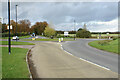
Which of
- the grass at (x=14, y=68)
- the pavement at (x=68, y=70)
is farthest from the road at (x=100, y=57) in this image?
the grass at (x=14, y=68)

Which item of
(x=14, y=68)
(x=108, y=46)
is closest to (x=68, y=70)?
(x=14, y=68)

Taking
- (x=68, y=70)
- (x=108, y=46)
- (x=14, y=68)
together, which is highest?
(x=108, y=46)

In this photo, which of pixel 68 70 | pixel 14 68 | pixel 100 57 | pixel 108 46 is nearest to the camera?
pixel 14 68

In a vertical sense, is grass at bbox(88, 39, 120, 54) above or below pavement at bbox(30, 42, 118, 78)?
A: above

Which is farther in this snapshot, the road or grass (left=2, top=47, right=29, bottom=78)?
the road

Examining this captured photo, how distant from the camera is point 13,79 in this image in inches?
215

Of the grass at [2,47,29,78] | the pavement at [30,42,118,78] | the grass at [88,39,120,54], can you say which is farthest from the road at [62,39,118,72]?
the grass at [2,47,29,78]

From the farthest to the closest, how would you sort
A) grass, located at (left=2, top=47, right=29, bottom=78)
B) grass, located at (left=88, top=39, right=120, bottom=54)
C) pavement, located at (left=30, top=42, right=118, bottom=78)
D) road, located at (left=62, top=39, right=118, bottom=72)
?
grass, located at (left=88, top=39, right=120, bottom=54) < road, located at (left=62, top=39, right=118, bottom=72) < pavement, located at (left=30, top=42, right=118, bottom=78) < grass, located at (left=2, top=47, right=29, bottom=78)

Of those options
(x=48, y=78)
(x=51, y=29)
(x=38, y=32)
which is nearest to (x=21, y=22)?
(x=38, y=32)

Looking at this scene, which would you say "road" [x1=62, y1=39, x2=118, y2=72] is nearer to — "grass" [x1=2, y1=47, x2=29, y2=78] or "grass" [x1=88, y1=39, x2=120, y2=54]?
"grass" [x1=88, y1=39, x2=120, y2=54]

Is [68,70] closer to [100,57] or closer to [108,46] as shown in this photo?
[100,57]

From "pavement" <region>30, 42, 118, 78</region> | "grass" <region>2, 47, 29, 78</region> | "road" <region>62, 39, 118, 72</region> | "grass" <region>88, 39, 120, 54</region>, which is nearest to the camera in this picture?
"grass" <region>2, 47, 29, 78</region>

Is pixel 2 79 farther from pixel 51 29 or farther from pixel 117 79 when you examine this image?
pixel 51 29

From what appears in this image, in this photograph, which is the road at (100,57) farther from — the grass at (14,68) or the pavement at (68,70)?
the grass at (14,68)
